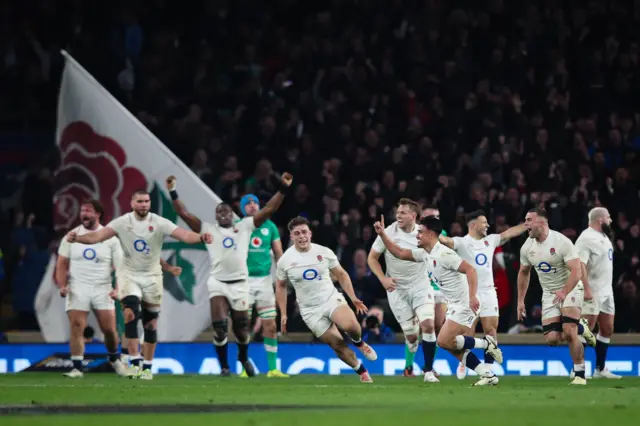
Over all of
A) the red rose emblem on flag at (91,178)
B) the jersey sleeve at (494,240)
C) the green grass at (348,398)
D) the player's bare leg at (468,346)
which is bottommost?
the green grass at (348,398)

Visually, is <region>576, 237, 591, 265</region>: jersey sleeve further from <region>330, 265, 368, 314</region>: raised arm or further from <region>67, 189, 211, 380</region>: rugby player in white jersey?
<region>67, 189, 211, 380</region>: rugby player in white jersey

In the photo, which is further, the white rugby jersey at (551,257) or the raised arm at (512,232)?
the raised arm at (512,232)

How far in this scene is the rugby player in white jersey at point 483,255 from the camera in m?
18.9

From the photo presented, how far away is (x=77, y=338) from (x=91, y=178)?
4026mm

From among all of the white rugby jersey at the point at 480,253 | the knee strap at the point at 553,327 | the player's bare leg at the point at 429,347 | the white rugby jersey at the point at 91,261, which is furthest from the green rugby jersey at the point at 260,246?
the knee strap at the point at 553,327

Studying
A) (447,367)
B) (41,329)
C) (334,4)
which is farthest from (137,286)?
(334,4)

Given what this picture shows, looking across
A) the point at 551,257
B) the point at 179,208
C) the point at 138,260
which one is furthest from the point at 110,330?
the point at 551,257

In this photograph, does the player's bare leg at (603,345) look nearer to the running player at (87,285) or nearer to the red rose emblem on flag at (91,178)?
the running player at (87,285)

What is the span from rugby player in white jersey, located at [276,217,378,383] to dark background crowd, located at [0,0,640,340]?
338 centimetres

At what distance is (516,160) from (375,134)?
260 cm

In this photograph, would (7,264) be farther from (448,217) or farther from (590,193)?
(590,193)

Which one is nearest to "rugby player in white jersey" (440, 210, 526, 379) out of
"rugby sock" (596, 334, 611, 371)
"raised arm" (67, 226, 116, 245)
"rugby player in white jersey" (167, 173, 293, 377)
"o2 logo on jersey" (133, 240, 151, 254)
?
"rugby sock" (596, 334, 611, 371)

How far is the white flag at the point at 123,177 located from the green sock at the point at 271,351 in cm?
208

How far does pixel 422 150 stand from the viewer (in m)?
23.7
